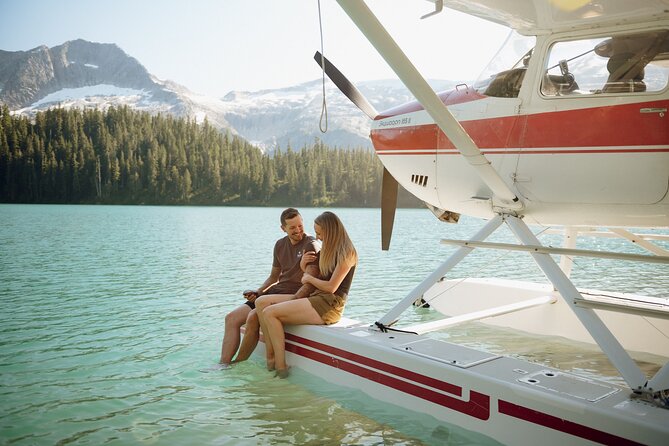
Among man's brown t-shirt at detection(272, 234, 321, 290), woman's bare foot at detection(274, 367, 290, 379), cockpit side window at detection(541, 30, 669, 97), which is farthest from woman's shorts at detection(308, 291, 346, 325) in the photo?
cockpit side window at detection(541, 30, 669, 97)

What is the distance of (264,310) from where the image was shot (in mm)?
5293

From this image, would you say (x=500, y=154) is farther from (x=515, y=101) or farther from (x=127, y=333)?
(x=127, y=333)

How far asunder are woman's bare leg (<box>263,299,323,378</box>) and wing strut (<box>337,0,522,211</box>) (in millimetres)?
2107

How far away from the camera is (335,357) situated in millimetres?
4891

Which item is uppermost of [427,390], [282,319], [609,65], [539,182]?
[609,65]

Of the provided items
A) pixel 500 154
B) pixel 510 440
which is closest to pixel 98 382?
pixel 510 440

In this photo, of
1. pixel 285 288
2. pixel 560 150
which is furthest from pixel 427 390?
pixel 560 150

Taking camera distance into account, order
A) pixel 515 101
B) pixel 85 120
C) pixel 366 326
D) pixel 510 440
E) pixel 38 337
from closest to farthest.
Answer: pixel 510 440
pixel 515 101
pixel 366 326
pixel 38 337
pixel 85 120

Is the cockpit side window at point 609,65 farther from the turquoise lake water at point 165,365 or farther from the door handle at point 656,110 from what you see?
the turquoise lake water at point 165,365

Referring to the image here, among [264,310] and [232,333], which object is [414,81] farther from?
[232,333]

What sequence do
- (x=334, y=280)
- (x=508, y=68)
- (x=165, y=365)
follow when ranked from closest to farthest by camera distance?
1. (x=508, y=68)
2. (x=334, y=280)
3. (x=165, y=365)

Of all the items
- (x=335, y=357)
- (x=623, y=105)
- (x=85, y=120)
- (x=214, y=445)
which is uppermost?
(x=85, y=120)

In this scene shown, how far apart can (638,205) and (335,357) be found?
2.79m

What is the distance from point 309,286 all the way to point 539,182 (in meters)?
2.35
